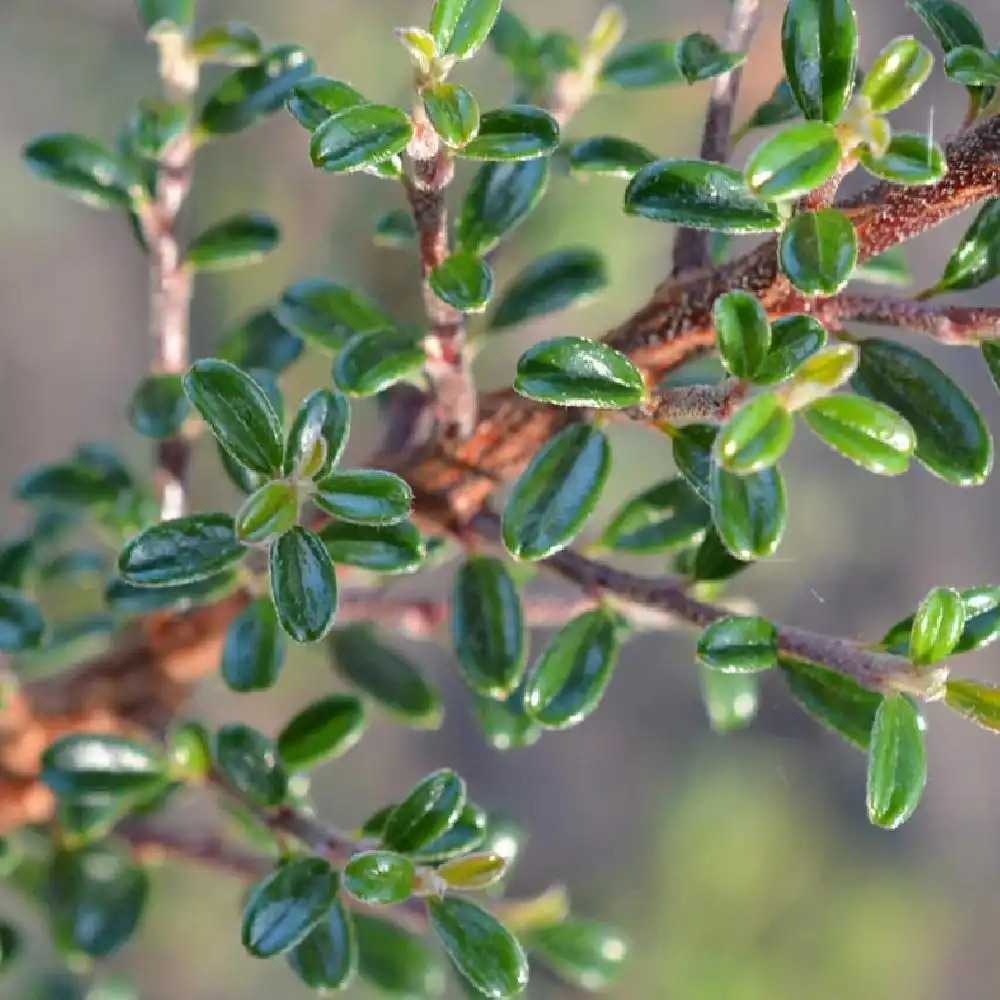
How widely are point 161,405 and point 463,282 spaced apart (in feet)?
1.15

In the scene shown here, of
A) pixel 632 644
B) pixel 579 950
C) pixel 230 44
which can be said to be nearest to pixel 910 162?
pixel 230 44

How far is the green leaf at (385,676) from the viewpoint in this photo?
34.6 inches

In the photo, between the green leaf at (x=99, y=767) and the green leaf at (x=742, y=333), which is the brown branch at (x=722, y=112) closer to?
the green leaf at (x=742, y=333)

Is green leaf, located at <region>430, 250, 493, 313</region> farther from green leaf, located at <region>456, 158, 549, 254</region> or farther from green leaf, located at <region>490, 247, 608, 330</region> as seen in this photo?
green leaf, located at <region>490, 247, 608, 330</region>

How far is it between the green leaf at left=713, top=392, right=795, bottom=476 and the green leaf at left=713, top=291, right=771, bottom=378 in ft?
0.09

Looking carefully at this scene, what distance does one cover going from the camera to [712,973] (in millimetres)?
2566

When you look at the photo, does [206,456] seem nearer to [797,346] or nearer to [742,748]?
[742,748]

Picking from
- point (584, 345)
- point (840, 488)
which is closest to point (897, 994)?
point (840, 488)

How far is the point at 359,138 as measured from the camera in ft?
1.70

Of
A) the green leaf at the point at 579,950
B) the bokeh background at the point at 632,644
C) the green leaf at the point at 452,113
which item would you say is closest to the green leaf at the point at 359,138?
the green leaf at the point at 452,113

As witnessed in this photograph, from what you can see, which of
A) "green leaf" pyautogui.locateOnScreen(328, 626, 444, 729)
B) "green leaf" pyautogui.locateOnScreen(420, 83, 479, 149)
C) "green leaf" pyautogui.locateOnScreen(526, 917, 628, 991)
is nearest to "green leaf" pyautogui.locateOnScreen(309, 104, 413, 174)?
"green leaf" pyautogui.locateOnScreen(420, 83, 479, 149)

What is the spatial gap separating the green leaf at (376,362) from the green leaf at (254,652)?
0.61 feet

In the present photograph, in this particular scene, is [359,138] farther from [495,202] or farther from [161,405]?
[161,405]

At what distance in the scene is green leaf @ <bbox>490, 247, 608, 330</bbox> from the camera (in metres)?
A: 0.81
